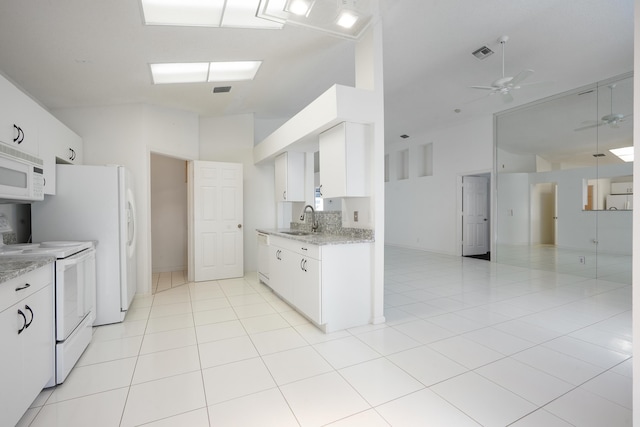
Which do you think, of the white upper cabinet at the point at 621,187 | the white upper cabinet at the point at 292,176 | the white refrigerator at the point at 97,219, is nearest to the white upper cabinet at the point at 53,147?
the white refrigerator at the point at 97,219

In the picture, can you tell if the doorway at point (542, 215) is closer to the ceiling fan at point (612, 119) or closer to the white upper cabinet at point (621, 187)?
the white upper cabinet at point (621, 187)

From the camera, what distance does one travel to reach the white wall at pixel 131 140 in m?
3.97

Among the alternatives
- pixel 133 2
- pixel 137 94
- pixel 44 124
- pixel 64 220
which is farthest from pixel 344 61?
pixel 64 220

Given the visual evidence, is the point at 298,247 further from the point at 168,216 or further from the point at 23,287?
the point at 168,216

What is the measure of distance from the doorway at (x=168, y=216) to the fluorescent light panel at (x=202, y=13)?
330 cm

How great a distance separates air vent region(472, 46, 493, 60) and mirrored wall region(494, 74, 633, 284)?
225 centimetres

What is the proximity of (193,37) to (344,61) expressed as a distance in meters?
1.88

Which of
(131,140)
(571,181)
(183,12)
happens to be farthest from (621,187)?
(131,140)

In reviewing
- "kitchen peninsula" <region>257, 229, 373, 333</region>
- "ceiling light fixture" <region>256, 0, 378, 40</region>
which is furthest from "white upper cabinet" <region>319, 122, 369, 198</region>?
"ceiling light fixture" <region>256, 0, 378, 40</region>

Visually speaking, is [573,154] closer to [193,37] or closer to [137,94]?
[193,37]

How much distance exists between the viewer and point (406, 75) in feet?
15.3

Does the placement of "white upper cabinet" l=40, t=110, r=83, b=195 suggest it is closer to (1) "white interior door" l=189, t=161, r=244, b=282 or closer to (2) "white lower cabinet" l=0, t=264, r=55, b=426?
(2) "white lower cabinet" l=0, t=264, r=55, b=426

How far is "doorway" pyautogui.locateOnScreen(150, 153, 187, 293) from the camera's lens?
218 inches

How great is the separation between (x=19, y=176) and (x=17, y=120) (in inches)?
17.4
